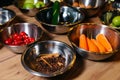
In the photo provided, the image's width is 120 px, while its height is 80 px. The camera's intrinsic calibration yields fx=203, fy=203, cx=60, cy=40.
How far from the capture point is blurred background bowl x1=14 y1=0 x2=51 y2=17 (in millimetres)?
1204

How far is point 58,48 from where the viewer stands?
95 centimetres

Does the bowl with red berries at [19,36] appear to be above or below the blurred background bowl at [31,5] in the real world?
below

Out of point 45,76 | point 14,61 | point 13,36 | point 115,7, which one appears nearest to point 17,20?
point 13,36

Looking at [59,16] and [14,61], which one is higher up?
[59,16]

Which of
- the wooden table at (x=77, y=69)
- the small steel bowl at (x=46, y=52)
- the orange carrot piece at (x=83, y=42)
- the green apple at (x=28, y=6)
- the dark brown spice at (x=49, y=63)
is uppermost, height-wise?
the green apple at (x=28, y=6)

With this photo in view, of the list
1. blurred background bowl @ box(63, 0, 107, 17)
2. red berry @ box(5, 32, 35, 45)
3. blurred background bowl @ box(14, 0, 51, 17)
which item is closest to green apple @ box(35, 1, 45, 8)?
blurred background bowl @ box(14, 0, 51, 17)

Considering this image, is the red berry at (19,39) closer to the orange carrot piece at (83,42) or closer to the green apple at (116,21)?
the orange carrot piece at (83,42)

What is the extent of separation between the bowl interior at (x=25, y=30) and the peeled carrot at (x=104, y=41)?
29 centimetres

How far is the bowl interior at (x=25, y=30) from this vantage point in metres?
1.03

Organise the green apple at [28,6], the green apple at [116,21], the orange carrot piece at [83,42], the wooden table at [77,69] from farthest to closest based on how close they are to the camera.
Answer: the green apple at [28,6] → the green apple at [116,21] → the orange carrot piece at [83,42] → the wooden table at [77,69]

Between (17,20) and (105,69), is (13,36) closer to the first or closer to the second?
(17,20)

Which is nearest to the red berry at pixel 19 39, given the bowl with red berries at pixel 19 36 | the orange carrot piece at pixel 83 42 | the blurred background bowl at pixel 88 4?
the bowl with red berries at pixel 19 36

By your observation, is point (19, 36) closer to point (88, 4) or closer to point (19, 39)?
point (19, 39)

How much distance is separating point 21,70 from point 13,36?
235 mm
